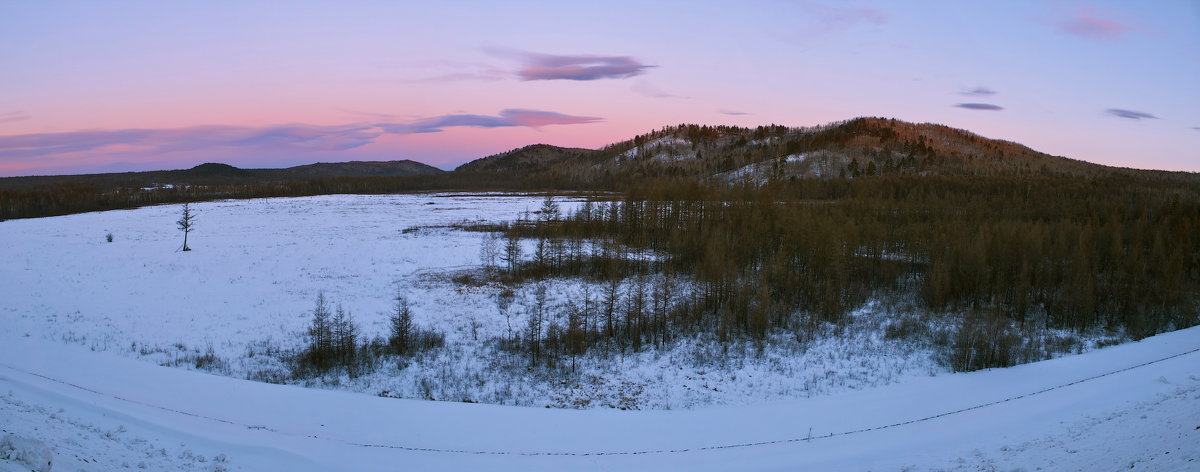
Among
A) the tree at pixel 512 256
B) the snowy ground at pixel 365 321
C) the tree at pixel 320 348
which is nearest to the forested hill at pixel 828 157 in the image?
the tree at pixel 512 256

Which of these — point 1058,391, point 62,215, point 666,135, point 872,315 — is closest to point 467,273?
point 872,315

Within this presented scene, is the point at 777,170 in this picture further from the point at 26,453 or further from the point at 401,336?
the point at 26,453

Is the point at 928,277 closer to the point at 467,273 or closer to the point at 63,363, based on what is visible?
the point at 467,273

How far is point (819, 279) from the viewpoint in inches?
1305

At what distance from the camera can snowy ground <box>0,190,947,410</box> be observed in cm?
1902

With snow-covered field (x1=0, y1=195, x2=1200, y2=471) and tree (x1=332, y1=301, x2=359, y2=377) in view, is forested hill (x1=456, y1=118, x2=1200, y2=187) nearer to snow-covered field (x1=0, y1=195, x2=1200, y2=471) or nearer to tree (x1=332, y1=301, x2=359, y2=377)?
snow-covered field (x1=0, y1=195, x2=1200, y2=471)

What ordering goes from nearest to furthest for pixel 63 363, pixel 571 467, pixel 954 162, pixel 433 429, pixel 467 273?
pixel 571 467 → pixel 433 429 → pixel 63 363 → pixel 467 273 → pixel 954 162

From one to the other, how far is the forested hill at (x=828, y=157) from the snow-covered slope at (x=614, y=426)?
136 feet

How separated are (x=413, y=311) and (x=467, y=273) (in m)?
8.27

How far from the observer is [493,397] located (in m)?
17.9

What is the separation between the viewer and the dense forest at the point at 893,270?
81.6 feet

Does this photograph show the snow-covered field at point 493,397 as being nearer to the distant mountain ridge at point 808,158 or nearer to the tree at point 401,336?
the tree at point 401,336

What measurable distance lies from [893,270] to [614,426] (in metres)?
23.6

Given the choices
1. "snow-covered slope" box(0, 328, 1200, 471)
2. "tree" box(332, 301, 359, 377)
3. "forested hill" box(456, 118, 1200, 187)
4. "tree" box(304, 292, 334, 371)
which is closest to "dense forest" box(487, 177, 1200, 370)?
"snow-covered slope" box(0, 328, 1200, 471)
